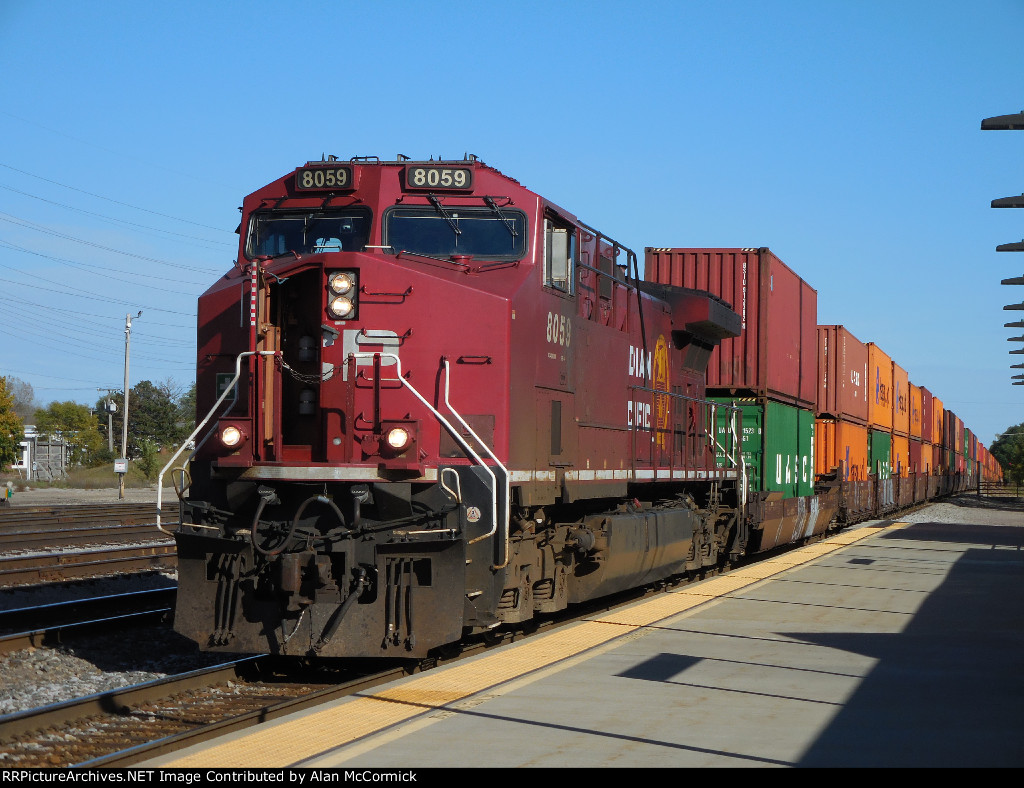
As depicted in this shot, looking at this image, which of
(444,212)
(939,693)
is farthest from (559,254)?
(939,693)

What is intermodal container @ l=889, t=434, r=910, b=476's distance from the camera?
119 feet

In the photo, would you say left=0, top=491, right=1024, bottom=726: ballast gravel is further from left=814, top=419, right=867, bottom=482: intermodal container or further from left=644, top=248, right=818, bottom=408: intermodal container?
left=814, top=419, right=867, bottom=482: intermodal container

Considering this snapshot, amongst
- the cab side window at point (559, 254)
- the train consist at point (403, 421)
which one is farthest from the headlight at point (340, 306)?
the cab side window at point (559, 254)

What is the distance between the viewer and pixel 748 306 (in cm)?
1847

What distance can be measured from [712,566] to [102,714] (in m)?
11.2

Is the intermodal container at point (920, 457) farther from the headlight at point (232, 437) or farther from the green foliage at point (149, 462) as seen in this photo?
the headlight at point (232, 437)

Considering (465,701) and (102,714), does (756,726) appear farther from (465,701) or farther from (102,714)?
(102,714)

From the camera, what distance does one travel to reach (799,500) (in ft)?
68.4

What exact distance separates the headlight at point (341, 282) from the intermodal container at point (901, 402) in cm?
3118

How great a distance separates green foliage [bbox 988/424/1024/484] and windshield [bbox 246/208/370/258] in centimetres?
7146

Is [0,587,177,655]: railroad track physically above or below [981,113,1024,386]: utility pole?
below

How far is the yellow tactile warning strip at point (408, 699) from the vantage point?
5613mm

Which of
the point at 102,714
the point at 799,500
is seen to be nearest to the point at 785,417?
the point at 799,500

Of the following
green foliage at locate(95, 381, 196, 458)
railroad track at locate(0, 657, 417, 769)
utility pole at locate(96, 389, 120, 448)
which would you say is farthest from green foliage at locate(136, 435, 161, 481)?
railroad track at locate(0, 657, 417, 769)
